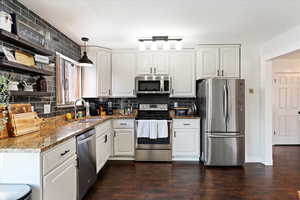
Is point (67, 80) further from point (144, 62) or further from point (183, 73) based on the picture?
point (183, 73)

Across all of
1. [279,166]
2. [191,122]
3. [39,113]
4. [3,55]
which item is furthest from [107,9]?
[279,166]

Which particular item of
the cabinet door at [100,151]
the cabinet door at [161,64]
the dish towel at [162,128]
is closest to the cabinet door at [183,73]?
the cabinet door at [161,64]

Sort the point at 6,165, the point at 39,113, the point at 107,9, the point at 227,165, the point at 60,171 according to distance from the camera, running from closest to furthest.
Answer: the point at 6,165, the point at 60,171, the point at 107,9, the point at 39,113, the point at 227,165

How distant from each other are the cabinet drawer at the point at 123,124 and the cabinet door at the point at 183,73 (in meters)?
1.03

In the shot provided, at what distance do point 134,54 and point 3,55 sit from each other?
2.65 m

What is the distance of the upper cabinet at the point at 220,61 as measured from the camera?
393 cm

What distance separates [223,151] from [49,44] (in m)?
3.30

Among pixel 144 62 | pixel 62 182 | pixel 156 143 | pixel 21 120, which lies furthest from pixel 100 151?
pixel 144 62

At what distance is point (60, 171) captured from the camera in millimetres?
1794

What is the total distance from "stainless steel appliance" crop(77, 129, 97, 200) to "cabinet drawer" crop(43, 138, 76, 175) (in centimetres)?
19

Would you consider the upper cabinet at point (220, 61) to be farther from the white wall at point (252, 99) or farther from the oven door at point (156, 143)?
the oven door at point (156, 143)

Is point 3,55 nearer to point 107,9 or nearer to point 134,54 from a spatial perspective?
point 107,9

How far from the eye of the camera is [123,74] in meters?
4.22

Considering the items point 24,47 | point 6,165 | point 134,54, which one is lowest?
point 6,165
